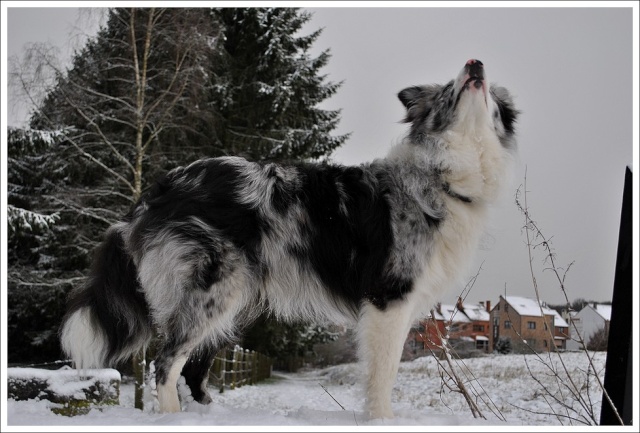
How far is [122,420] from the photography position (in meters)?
3.51

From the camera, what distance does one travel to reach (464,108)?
4008 millimetres

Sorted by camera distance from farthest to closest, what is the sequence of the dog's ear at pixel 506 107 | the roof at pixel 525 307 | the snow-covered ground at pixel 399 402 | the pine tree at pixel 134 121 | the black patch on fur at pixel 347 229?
the pine tree at pixel 134 121
the roof at pixel 525 307
the dog's ear at pixel 506 107
the black patch on fur at pixel 347 229
the snow-covered ground at pixel 399 402

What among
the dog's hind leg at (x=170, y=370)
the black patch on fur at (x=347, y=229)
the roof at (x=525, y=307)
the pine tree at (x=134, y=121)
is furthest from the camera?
the pine tree at (x=134, y=121)

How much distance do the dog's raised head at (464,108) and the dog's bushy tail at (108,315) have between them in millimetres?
2074

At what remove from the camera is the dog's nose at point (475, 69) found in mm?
3961

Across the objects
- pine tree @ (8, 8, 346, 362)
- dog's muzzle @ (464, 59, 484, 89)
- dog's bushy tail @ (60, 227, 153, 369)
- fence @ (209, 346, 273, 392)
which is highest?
pine tree @ (8, 8, 346, 362)

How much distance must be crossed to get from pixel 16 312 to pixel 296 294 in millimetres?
13319

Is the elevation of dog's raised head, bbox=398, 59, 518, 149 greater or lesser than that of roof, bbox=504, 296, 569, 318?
greater

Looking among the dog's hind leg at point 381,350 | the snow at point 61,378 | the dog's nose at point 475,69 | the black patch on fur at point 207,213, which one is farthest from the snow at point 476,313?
the black patch on fur at point 207,213

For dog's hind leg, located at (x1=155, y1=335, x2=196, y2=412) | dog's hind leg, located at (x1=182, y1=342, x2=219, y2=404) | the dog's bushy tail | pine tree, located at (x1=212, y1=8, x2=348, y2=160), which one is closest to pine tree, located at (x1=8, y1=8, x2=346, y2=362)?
pine tree, located at (x1=212, y1=8, x2=348, y2=160)

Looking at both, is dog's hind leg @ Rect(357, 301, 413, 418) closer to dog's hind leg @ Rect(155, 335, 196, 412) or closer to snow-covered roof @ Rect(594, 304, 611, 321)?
dog's hind leg @ Rect(155, 335, 196, 412)

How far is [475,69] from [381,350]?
1.82m

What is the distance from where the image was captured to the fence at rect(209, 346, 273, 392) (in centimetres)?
1445

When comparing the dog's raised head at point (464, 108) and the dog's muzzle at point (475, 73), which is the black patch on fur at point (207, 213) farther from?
the dog's muzzle at point (475, 73)
